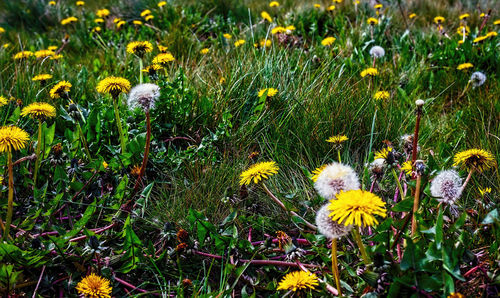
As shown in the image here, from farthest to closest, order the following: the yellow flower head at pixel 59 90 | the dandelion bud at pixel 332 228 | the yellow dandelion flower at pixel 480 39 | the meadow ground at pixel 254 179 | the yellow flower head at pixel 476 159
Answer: the yellow dandelion flower at pixel 480 39
the yellow flower head at pixel 59 90
the yellow flower head at pixel 476 159
the meadow ground at pixel 254 179
the dandelion bud at pixel 332 228

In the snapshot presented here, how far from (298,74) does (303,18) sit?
1619 mm

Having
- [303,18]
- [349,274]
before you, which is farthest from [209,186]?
[303,18]

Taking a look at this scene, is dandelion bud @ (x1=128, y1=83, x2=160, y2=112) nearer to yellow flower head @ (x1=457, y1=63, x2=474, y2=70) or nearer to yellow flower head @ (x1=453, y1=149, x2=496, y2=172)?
yellow flower head @ (x1=453, y1=149, x2=496, y2=172)

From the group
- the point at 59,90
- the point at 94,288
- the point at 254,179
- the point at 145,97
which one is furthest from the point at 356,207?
the point at 59,90

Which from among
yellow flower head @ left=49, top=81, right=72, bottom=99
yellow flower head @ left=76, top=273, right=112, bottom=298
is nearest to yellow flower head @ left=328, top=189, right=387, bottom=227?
yellow flower head @ left=76, top=273, right=112, bottom=298

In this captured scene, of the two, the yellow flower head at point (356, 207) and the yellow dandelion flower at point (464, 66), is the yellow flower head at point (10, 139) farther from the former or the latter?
the yellow dandelion flower at point (464, 66)

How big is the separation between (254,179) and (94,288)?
61 centimetres

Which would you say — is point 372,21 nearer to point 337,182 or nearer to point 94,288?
point 337,182

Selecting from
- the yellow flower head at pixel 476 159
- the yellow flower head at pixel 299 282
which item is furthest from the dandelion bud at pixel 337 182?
the yellow flower head at pixel 476 159

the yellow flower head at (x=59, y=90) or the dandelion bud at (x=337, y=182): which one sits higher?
the dandelion bud at (x=337, y=182)

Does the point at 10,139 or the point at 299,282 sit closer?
the point at 299,282

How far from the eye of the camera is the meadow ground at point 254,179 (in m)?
1.29

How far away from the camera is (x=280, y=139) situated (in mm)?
2242

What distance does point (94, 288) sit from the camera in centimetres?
136
